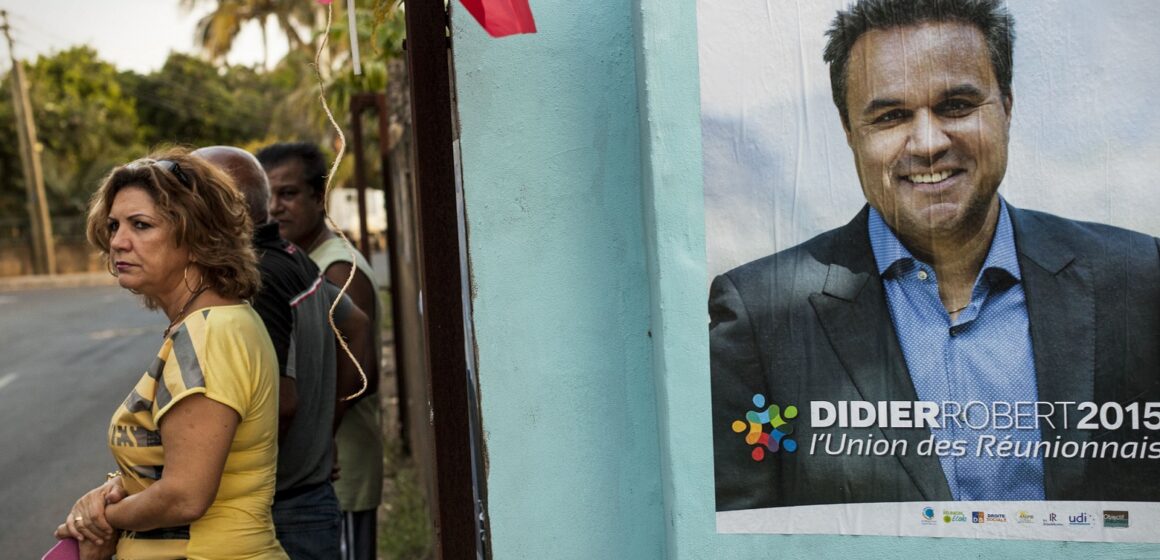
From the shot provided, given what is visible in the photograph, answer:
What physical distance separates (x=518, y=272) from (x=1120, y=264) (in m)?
1.26

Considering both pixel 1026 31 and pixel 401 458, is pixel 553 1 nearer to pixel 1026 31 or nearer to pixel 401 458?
pixel 1026 31

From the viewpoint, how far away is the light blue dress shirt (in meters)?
2.12

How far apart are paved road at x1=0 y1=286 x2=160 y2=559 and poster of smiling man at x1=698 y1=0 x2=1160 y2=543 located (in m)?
4.57

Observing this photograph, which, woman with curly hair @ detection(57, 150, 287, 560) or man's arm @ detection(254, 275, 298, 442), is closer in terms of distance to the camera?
woman with curly hair @ detection(57, 150, 287, 560)

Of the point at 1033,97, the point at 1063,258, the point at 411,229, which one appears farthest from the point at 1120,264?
the point at 411,229

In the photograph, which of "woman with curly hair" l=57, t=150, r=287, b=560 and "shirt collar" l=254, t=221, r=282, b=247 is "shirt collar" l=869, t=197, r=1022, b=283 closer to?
"woman with curly hair" l=57, t=150, r=287, b=560

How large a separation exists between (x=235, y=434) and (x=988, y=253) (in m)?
1.67

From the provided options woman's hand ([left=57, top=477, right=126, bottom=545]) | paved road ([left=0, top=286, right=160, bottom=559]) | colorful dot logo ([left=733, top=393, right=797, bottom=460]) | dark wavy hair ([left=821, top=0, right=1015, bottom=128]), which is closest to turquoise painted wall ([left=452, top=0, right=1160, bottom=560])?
colorful dot logo ([left=733, top=393, right=797, bottom=460])

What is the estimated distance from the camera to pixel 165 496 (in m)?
2.18

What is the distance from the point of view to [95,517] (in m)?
2.29

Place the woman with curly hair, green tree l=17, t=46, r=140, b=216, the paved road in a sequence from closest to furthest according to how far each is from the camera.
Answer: the woman with curly hair → the paved road → green tree l=17, t=46, r=140, b=216

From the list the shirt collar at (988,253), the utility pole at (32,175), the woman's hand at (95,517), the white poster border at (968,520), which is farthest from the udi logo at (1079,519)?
the utility pole at (32,175)

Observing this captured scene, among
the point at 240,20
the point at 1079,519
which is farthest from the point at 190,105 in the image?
the point at 1079,519

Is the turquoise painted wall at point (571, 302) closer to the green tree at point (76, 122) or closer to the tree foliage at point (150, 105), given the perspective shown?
the tree foliage at point (150, 105)
